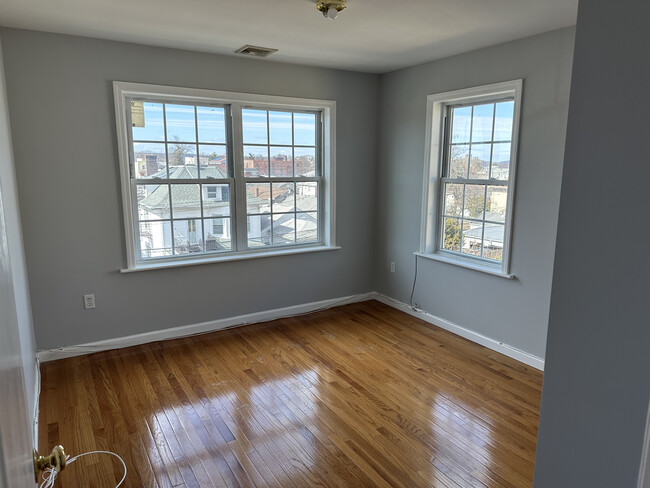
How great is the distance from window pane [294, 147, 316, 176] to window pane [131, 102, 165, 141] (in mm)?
1262

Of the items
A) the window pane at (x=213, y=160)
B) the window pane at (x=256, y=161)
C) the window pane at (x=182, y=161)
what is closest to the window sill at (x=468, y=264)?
the window pane at (x=256, y=161)

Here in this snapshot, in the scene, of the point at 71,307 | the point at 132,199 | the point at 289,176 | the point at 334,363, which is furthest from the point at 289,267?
the point at 71,307

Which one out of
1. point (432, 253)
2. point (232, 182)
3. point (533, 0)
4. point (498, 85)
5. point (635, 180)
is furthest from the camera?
point (432, 253)

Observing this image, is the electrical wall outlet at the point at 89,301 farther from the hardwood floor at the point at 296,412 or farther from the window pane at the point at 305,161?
the window pane at the point at 305,161

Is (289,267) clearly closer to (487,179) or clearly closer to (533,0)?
(487,179)

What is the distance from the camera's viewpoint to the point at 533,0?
2369mm

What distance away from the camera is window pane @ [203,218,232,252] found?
12.7 feet

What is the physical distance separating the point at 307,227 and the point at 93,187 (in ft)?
6.50

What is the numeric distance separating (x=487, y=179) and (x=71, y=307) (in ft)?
11.3

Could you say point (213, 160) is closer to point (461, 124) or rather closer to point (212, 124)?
point (212, 124)

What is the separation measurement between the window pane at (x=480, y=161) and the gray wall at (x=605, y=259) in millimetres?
2857

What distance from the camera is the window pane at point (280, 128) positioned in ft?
13.2

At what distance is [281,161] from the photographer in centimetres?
412

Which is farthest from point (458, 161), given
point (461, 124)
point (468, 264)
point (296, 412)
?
point (296, 412)
